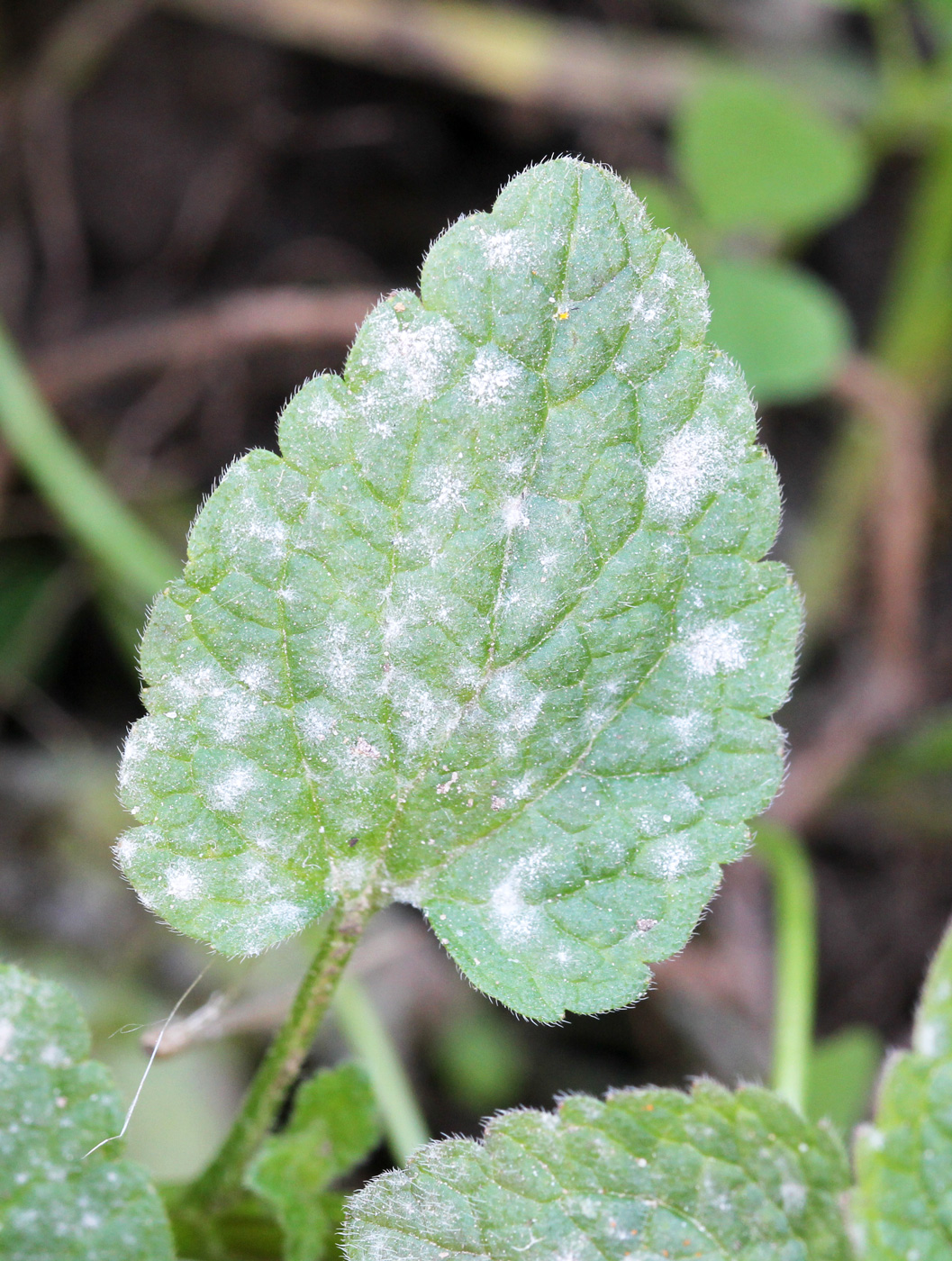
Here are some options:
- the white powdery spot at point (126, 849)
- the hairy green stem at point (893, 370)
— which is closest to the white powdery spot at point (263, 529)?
the white powdery spot at point (126, 849)

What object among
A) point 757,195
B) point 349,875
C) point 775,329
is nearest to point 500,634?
point 349,875

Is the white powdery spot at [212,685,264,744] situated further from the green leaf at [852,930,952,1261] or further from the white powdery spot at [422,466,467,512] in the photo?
the green leaf at [852,930,952,1261]

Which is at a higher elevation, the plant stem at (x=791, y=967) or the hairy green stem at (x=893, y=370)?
the hairy green stem at (x=893, y=370)

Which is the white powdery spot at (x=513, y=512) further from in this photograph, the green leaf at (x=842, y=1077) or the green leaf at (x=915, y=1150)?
the green leaf at (x=842, y=1077)

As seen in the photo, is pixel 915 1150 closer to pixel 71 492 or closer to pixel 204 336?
pixel 71 492

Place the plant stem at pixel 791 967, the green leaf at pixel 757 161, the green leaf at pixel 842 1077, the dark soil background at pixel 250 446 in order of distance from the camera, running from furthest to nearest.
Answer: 1. the green leaf at pixel 757 161
2. the dark soil background at pixel 250 446
3. the green leaf at pixel 842 1077
4. the plant stem at pixel 791 967

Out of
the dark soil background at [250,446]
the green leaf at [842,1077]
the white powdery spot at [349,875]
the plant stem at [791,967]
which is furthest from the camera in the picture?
the dark soil background at [250,446]
